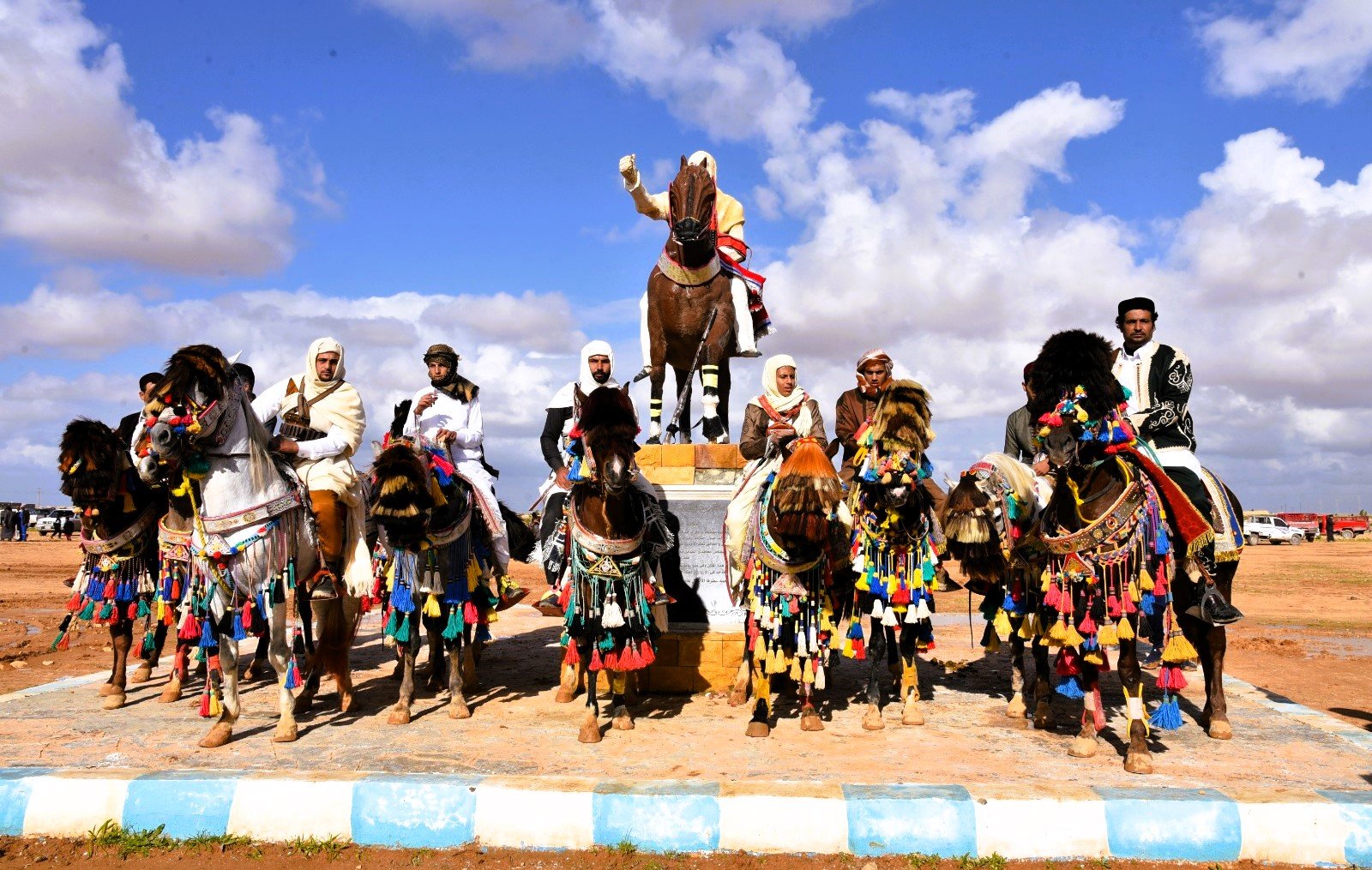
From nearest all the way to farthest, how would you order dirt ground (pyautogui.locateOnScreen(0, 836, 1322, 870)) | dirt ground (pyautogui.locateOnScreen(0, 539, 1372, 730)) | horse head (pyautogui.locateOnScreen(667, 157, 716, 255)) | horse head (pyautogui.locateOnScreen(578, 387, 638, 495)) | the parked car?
dirt ground (pyautogui.locateOnScreen(0, 836, 1322, 870)) → horse head (pyautogui.locateOnScreen(578, 387, 638, 495)) → horse head (pyautogui.locateOnScreen(667, 157, 716, 255)) → dirt ground (pyautogui.locateOnScreen(0, 539, 1372, 730)) → the parked car

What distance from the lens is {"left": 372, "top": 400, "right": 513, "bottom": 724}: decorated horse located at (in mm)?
6242

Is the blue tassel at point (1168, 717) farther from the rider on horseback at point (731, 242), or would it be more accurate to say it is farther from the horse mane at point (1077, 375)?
the rider on horseback at point (731, 242)

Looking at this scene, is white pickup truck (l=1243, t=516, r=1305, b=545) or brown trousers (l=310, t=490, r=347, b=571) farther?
white pickup truck (l=1243, t=516, r=1305, b=545)

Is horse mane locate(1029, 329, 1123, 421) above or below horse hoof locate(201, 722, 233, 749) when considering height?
above

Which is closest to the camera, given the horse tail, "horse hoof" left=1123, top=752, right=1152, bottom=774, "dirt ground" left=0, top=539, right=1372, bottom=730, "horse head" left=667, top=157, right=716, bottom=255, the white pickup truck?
"horse hoof" left=1123, top=752, right=1152, bottom=774

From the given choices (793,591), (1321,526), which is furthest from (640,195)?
(1321,526)

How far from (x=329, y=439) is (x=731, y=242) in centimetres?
416

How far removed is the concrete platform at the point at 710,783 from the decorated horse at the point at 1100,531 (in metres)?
0.59

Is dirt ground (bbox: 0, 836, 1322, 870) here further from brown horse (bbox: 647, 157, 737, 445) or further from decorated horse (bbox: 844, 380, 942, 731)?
brown horse (bbox: 647, 157, 737, 445)

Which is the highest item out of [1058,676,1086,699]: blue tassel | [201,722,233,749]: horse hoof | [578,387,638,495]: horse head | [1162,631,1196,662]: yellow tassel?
[578,387,638,495]: horse head

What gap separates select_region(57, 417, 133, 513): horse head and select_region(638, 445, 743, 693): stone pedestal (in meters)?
4.35

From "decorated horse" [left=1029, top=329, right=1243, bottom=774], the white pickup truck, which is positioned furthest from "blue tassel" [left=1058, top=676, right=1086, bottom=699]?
the white pickup truck

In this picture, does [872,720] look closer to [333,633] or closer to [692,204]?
[333,633]

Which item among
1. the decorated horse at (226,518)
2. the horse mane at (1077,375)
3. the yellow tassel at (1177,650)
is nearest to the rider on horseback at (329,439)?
the decorated horse at (226,518)
